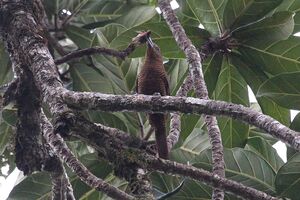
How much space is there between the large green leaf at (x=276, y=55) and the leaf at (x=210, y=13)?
0.13 meters

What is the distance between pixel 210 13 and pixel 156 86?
2.35 ft

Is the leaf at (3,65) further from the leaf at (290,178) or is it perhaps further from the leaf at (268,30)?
the leaf at (290,178)

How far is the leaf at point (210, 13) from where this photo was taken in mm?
2465

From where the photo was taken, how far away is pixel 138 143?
1.76 m

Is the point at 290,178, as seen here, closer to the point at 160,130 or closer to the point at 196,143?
the point at 160,130

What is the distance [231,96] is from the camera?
8.43 feet

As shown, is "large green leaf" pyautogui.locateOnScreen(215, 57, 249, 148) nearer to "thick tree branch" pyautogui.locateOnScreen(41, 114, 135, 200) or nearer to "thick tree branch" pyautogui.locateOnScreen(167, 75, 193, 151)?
"thick tree branch" pyautogui.locateOnScreen(167, 75, 193, 151)

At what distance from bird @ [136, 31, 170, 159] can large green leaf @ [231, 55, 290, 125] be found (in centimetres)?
60

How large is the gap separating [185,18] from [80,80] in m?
0.51

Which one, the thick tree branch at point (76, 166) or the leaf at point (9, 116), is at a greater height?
the leaf at point (9, 116)

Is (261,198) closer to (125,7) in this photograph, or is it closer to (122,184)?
(122,184)

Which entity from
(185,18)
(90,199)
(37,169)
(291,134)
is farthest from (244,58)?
(291,134)

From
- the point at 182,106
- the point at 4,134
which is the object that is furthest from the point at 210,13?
the point at 182,106

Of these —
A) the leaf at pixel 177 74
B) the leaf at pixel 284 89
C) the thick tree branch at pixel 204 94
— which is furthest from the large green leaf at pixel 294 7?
the thick tree branch at pixel 204 94
